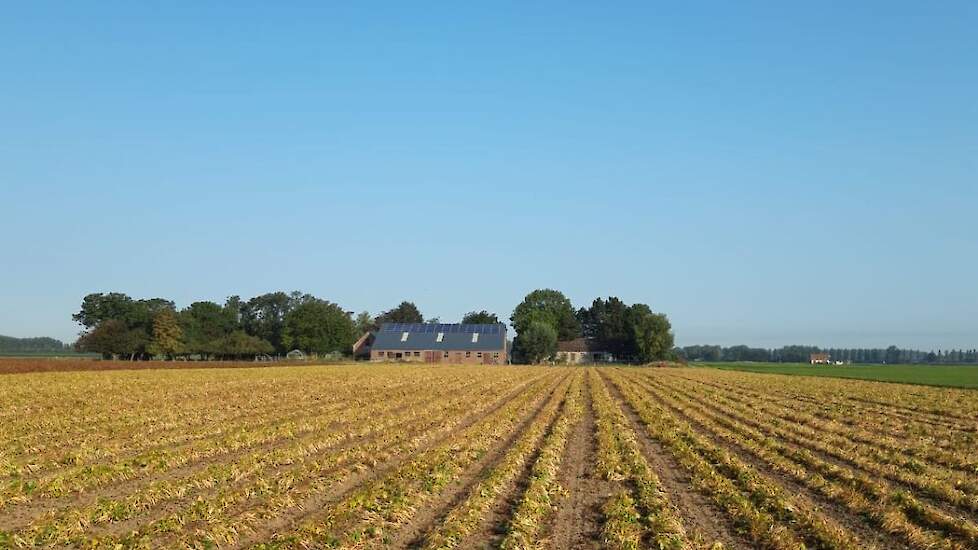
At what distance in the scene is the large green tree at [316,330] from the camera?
144250 millimetres

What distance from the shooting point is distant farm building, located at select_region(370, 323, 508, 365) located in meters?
133

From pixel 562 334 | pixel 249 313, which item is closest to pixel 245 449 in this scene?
pixel 249 313

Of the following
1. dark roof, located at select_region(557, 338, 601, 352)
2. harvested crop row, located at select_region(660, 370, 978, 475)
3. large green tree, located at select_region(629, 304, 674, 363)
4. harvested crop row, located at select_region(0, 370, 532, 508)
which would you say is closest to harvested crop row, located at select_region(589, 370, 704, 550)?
harvested crop row, located at select_region(660, 370, 978, 475)

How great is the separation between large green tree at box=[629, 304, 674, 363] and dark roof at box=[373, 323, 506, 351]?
26.4m

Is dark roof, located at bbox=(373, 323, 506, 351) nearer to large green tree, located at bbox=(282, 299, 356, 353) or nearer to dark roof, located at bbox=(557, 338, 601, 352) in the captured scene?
large green tree, located at bbox=(282, 299, 356, 353)

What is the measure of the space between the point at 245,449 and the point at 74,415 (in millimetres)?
10866

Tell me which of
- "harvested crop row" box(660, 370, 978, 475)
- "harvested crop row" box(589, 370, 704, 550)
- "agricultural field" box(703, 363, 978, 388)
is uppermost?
"agricultural field" box(703, 363, 978, 388)

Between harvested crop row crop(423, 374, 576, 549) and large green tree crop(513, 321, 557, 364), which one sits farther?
large green tree crop(513, 321, 557, 364)

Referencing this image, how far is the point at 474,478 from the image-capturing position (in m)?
15.8

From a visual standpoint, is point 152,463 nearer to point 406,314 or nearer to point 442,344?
point 442,344

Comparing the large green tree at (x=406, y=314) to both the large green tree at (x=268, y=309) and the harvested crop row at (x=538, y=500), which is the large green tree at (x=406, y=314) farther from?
the harvested crop row at (x=538, y=500)

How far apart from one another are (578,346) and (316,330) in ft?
220

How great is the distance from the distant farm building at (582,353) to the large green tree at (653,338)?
27.8 meters

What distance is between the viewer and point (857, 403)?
3934cm
